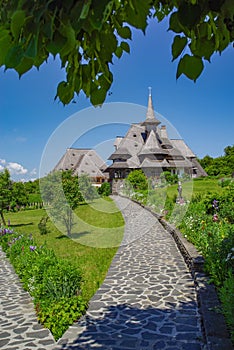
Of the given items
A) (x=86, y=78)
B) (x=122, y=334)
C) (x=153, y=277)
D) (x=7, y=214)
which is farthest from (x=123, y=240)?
(x=7, y=214)

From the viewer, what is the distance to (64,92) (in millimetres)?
1588

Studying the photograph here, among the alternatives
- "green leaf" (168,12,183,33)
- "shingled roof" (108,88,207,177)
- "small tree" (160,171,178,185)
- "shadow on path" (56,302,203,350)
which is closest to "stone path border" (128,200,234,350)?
"shadow on path" (56,302,203,350)

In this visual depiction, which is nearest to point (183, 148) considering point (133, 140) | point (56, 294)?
point (133, 140)

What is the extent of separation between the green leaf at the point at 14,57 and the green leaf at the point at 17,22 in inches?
1.7

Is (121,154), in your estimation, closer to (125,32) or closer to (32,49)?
(125,32)

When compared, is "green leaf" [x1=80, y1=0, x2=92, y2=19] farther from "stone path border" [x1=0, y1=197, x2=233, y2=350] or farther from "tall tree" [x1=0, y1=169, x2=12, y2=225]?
"tall tree" [x1=0, y1=169, x2=12, y2=225]

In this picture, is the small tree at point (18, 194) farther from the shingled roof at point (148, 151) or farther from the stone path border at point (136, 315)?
the shingled roof at point (148, 151)

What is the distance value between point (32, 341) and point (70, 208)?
9147mm

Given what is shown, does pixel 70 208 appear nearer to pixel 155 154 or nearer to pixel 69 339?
pixel 69 339

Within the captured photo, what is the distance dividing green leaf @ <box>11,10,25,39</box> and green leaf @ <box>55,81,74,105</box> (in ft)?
1.87

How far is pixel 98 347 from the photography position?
4.22 meters

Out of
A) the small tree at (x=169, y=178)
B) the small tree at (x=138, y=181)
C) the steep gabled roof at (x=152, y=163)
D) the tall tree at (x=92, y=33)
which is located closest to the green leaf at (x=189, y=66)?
the tall tree at (x=92, y=33)

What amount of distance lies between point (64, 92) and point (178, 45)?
56cm

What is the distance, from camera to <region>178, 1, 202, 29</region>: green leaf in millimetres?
1181
